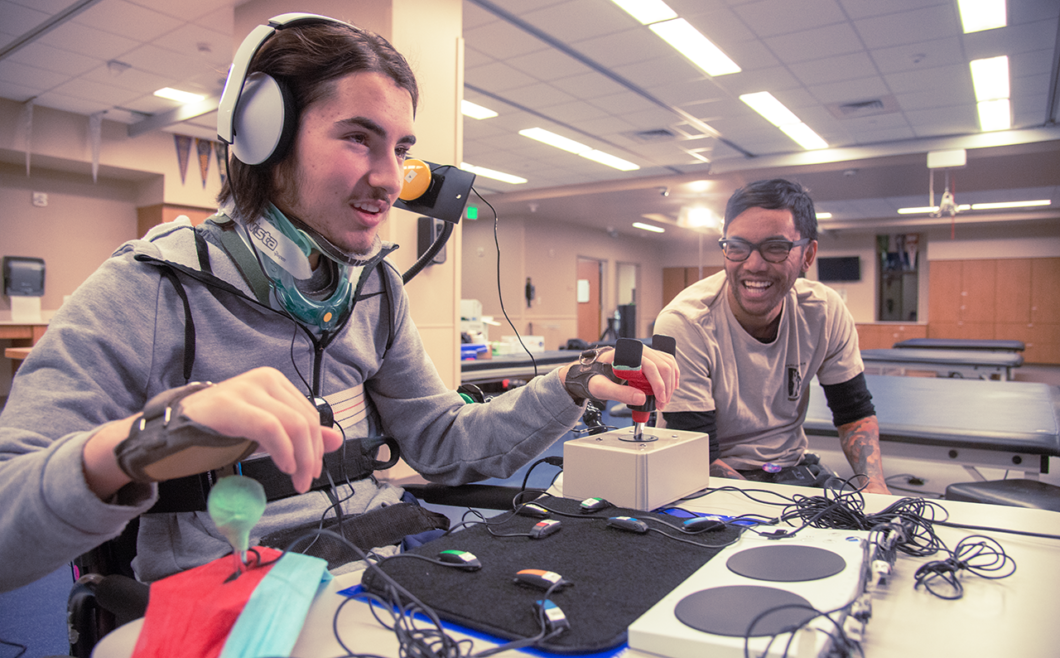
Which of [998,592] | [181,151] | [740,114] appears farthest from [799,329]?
[181,151]

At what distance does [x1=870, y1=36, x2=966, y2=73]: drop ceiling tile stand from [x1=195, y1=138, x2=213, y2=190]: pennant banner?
6.73 meters

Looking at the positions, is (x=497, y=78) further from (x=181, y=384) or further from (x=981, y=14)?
(x=181, y=384)

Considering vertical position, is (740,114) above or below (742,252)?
above

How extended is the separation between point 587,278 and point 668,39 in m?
9.08

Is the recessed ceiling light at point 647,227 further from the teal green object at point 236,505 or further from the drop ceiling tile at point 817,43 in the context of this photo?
the teal green object at point 236,505

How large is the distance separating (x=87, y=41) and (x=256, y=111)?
4885mm

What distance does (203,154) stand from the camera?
23.5 feet

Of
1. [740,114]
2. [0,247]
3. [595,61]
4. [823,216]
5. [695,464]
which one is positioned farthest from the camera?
[823,216]

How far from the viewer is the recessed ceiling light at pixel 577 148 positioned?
659 cm

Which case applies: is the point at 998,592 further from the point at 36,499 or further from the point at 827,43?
the point at 827,43

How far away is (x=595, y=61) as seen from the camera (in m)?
4.75

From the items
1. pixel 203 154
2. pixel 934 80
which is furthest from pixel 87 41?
pixel 934 80

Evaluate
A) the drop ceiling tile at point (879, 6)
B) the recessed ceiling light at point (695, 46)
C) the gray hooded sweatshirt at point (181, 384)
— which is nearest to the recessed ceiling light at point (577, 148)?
the recessed ceiling light at point (695, 46)

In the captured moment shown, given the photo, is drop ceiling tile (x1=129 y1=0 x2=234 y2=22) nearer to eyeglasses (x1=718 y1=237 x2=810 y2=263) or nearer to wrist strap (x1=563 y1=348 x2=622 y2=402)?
eyeglasses (x1=718 y1=237 x2=810 y2=263)
